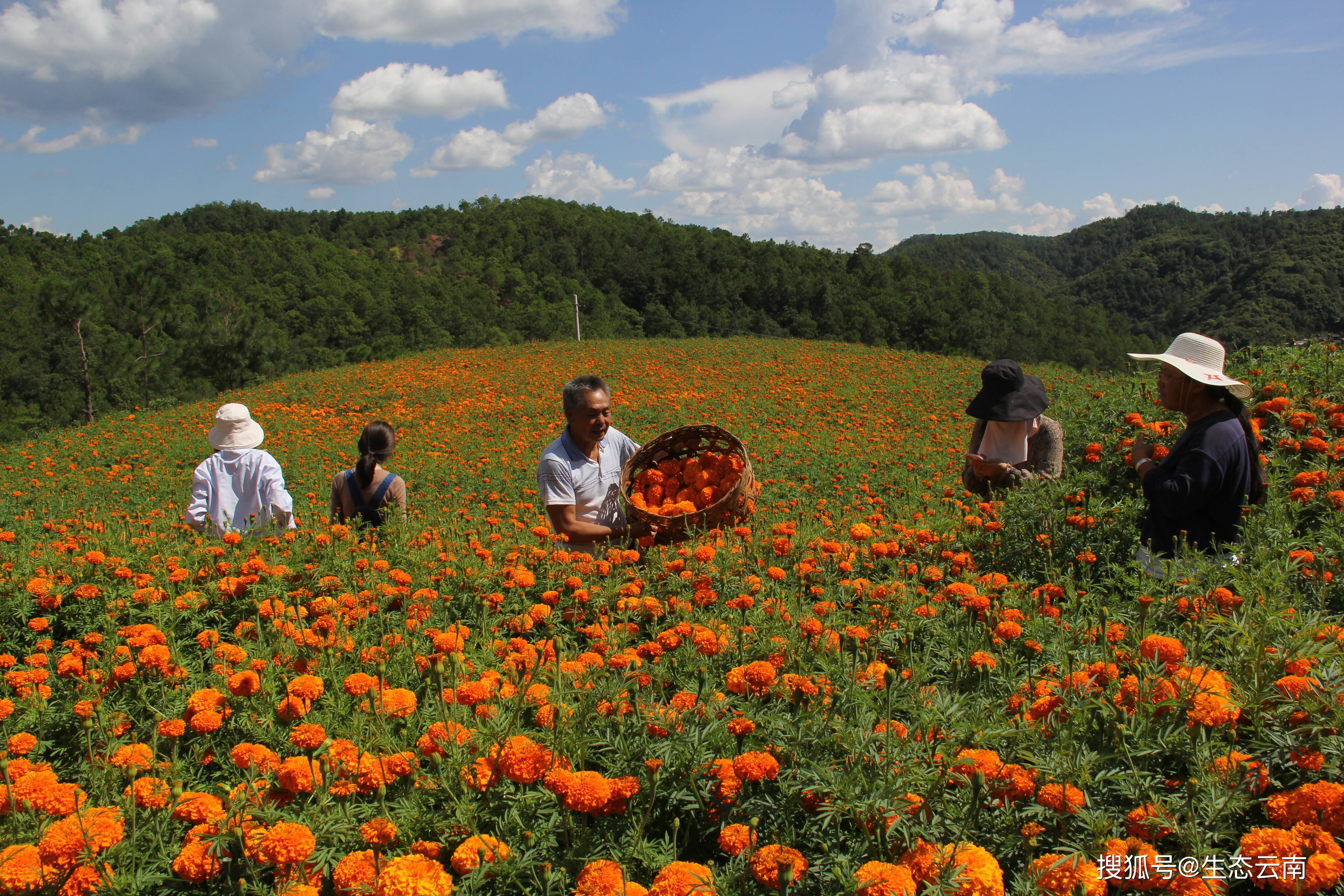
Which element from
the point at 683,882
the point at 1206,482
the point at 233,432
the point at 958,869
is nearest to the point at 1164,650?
the point at 958,869

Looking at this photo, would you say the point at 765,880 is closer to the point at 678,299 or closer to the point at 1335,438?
the point at 1335,438

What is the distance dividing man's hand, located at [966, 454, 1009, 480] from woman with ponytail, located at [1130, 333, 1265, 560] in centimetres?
101

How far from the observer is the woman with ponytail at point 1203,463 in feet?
8.63

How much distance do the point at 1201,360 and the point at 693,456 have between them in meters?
2.28

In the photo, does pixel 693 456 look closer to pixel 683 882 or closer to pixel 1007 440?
pixel 1007 440

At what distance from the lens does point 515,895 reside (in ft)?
4.28

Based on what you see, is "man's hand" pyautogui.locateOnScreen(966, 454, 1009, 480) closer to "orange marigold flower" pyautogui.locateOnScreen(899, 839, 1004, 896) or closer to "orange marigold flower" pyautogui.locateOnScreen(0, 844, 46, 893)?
"orange marigold flower" pyautogui.locateOnScreen(899, 839, 1004, 896)

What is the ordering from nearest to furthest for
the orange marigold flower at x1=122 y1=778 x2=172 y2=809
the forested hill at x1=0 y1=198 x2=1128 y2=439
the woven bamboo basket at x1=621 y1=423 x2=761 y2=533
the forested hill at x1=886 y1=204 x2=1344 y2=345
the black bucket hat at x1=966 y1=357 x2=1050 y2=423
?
1. the orange marigold flower at x1=122 y1=778 x2=172 y2=809
2. the woven bamboo basket at x1=621 y1=423 x2=761 y2=533
3. the black bucket hat at x1=966 y1=357 x2=1050 y2=423
4. the forested hill at x1=0 y1=198 x2=1128 y2=439
5. the forested hill at x1=886 y1=204 x2=1344 y2=345

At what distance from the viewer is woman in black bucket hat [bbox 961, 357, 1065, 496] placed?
3.91 metres

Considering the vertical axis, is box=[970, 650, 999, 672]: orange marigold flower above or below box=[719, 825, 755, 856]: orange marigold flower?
above

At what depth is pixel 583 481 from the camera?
11.5 ft

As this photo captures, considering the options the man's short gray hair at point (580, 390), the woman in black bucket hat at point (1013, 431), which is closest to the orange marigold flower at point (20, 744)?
the man's short gray hair at point (580, 390)

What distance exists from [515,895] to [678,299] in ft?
184

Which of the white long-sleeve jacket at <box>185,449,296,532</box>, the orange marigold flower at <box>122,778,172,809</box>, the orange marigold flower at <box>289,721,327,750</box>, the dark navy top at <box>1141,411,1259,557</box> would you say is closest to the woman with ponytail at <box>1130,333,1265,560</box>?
the dark navy top at <box>1141,411,1259,557</box>
